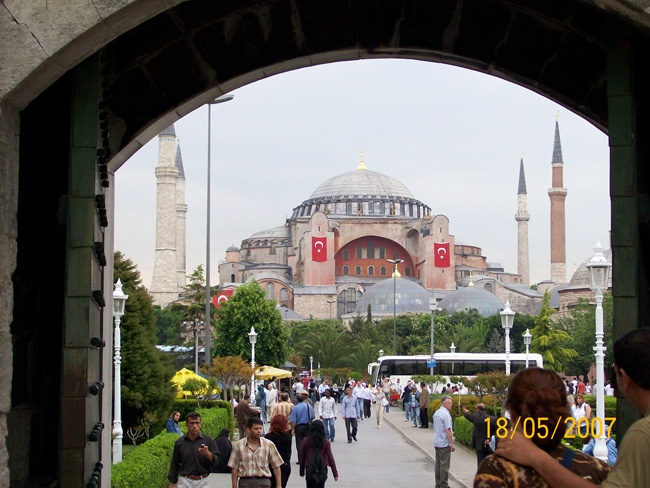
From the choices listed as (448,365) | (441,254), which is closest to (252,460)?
(448,365)

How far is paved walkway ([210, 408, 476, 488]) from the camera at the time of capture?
1324 centimetres

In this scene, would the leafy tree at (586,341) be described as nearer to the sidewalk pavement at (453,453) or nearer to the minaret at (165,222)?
the sidewalk pavement at (453,453)

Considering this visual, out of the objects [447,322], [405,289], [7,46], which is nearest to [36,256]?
[7,46]

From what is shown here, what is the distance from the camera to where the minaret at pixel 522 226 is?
116125 mm

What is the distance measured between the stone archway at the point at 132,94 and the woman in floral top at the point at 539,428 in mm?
1743

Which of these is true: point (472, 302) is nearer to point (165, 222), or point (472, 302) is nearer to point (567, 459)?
point (165, 222)

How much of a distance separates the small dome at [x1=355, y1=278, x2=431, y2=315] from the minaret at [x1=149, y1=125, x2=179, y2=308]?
1806cm

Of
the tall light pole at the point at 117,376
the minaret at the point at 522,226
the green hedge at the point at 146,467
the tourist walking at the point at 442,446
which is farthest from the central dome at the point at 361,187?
the green hedge at the point at 146,467

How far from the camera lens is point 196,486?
7.50m

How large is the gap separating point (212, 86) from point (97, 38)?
1.77 metres

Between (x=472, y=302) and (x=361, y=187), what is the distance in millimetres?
29234

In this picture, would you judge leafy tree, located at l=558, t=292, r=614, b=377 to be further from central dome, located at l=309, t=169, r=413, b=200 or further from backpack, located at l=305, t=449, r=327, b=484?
central dome, located at l=309, t=169, r=413, b=200

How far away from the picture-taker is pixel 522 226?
381 feet

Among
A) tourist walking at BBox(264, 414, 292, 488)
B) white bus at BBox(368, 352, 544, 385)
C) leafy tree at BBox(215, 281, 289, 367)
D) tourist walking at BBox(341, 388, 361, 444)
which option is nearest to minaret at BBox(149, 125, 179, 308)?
leafy tree at BBox(215, 281, 289, 367)
